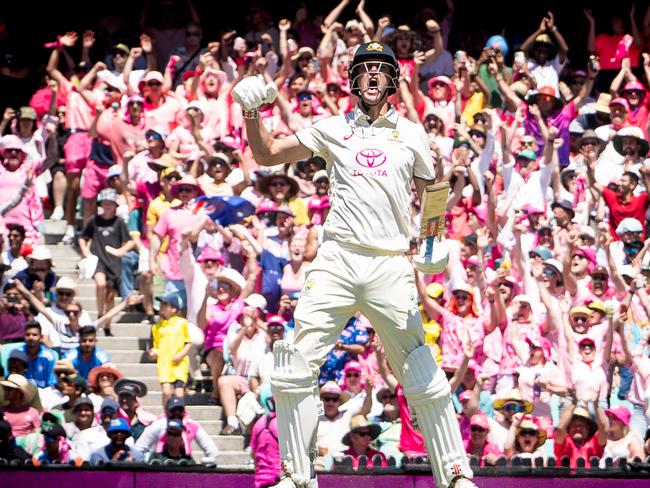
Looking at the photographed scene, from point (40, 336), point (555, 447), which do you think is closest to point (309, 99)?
point (40, 336)

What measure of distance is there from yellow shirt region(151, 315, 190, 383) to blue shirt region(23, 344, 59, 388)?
3.18 feet

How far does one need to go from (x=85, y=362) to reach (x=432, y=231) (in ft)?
20.4

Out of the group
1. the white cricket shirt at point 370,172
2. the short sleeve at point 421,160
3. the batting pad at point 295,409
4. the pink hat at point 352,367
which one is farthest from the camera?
the pink hat at point 352,367

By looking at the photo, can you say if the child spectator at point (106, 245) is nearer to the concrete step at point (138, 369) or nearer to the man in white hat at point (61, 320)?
the man in white hat at point (61, 320)

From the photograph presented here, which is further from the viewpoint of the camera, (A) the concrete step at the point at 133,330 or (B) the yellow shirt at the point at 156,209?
(B) the yellow shirt at the point at 156,209

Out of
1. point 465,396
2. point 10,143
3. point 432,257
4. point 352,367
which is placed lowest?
point 465,396

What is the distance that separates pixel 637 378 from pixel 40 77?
8983mm

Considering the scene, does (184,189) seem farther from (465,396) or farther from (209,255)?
(465,396)

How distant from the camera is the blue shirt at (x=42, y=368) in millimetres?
14945

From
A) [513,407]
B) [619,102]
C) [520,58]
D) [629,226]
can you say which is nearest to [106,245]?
[513,407]

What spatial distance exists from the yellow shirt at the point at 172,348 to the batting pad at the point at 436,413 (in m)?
5.62

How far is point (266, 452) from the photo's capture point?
1151cm

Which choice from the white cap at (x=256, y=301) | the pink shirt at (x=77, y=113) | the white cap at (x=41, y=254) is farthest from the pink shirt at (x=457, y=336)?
the pink shirt at (x=77, y=113)

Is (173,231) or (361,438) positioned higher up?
(173,231)
